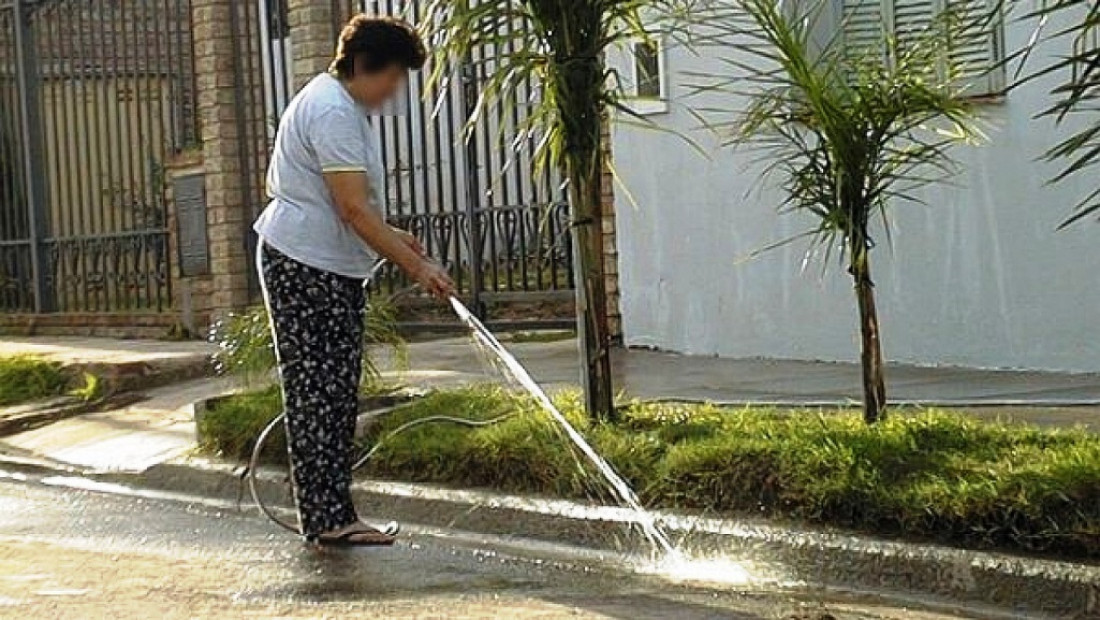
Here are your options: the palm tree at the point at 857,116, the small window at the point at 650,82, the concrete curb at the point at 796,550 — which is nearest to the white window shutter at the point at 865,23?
the small window at the point at 650,82

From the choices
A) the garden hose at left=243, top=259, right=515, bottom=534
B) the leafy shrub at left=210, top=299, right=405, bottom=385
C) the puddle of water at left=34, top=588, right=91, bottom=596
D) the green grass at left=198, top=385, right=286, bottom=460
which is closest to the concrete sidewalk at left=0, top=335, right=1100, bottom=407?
the leafy shrub at left=210, top=299, right=405, bottom=385

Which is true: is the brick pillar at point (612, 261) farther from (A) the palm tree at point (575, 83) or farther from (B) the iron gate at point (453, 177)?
(A) the palm tree at point (575, 83)

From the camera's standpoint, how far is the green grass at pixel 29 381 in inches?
455

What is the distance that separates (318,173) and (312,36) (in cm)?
679

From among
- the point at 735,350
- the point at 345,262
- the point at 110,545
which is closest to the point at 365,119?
the point at 345,262

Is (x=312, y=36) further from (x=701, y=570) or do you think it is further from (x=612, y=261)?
(x=701, y=570)

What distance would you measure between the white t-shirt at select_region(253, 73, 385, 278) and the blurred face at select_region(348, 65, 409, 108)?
47 millimetres

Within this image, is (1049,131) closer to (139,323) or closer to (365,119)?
(365,119)

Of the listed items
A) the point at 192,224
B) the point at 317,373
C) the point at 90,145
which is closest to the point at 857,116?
the point at 317,373

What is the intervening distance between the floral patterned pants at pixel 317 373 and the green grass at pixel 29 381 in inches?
203

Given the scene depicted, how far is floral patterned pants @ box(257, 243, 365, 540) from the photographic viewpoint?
21.9 feet

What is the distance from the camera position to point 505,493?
723cm

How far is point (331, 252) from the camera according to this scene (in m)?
6.64

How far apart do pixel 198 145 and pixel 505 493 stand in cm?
804
